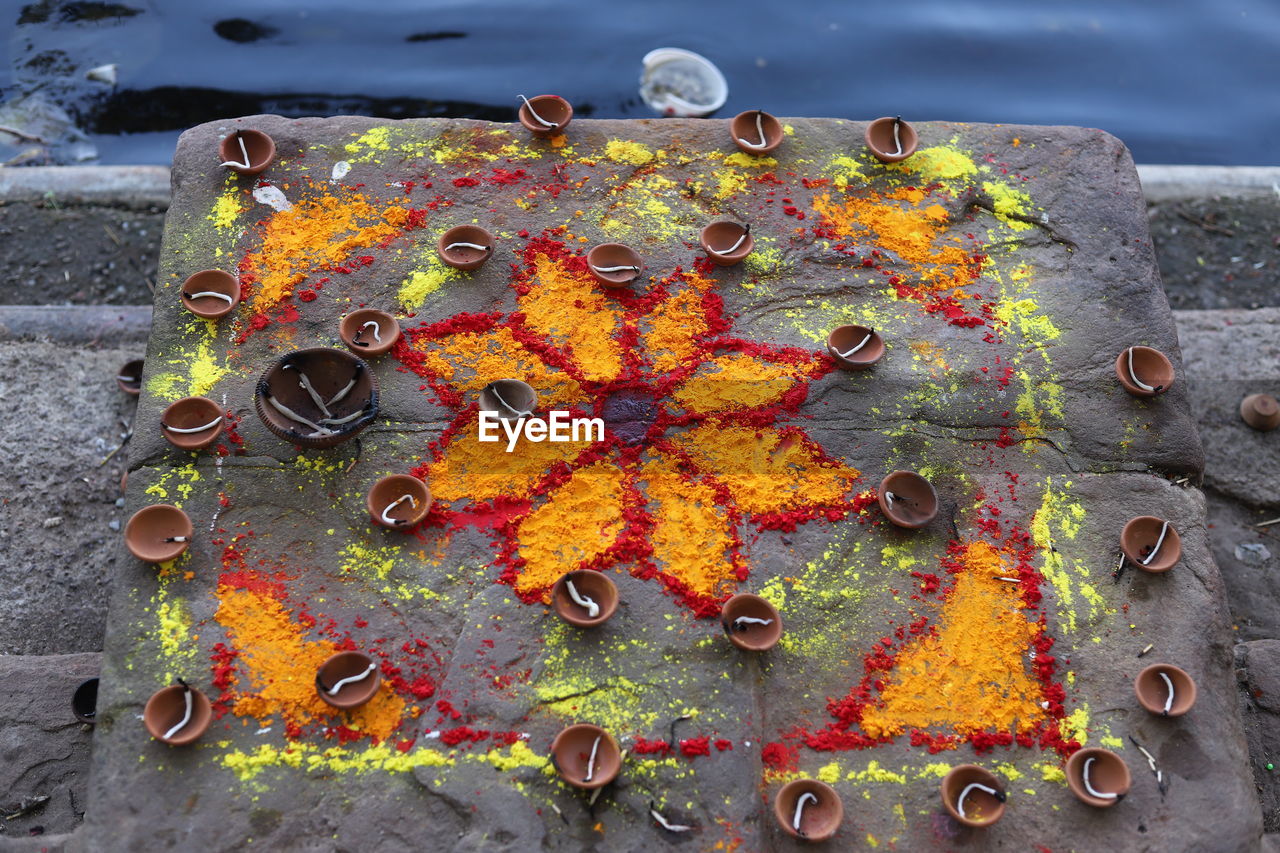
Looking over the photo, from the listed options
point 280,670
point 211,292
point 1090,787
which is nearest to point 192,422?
point 211,292

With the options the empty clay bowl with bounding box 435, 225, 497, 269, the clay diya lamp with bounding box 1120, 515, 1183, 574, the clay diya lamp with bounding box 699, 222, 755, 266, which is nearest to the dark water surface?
the clay diya lamp with bounding box 699, 222, 755, 266

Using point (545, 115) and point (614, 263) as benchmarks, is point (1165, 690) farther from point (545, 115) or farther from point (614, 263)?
point (545, 115)

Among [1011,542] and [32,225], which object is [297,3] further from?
[1011,542]

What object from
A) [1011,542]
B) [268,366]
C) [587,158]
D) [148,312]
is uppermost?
[587,158]

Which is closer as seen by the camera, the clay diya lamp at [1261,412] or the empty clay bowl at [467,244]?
the empty clay bowl at [467,244]

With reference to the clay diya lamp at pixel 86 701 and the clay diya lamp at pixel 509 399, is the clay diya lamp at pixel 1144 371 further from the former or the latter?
the clay diya lamp at pixel 86 701

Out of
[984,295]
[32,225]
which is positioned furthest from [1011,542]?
[32,225]

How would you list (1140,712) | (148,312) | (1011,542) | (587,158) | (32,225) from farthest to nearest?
(32,225) < (148,312) < (587,158) < (1011,542) < (1140,712)

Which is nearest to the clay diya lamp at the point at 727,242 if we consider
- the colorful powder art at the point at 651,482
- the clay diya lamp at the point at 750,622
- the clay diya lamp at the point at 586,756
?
the colorful powder art at the point at 651,482
